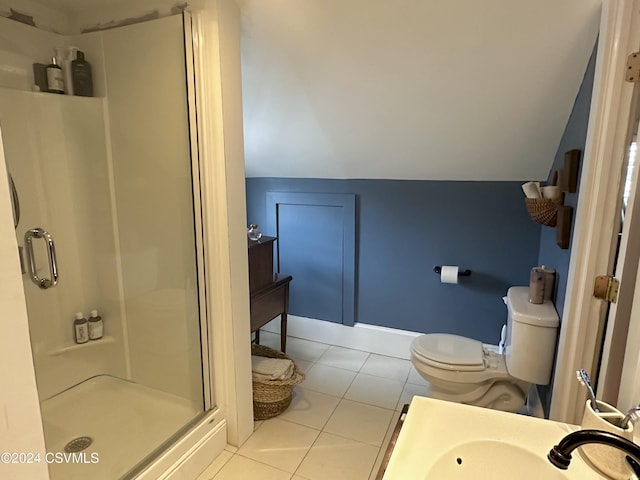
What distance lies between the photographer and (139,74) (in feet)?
6.15

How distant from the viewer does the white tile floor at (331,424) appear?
182cm

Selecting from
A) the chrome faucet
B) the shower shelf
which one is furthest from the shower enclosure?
the chrome faucet

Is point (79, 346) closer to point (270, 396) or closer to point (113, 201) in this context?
point (113, 201)

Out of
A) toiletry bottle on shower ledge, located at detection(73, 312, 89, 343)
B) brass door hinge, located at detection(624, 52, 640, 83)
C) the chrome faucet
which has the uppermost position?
brass door hinge, located at detection(624, 52, 640, 83)

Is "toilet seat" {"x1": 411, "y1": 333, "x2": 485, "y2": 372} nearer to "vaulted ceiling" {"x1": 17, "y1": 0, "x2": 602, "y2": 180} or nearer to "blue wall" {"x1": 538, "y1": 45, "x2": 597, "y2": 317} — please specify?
"blue wall" {"x1": 538, "y1": 45, "x2": 597, "y2": 317}

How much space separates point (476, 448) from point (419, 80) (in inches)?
61.5

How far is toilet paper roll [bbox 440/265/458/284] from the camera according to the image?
8.39 feet

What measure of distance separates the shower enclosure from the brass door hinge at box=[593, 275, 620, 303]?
5.24ft

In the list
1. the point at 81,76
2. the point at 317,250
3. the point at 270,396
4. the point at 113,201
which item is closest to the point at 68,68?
the point at 81,76

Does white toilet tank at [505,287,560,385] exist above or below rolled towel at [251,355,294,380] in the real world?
above

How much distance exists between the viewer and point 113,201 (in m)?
2.08

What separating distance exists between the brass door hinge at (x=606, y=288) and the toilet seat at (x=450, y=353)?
84 cm

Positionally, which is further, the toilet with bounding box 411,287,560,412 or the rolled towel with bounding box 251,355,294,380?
the rolled towel with bounding box 251,355,294,380

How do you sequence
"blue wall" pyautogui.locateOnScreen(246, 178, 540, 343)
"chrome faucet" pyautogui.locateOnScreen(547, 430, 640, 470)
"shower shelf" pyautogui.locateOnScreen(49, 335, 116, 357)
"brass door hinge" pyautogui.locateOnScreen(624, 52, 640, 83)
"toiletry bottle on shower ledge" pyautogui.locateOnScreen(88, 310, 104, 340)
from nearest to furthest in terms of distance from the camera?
1. "chrome faucet" pyautogui.locateOnScreen(547, 430, 640, 470)
2. "brass door hinge" pyautogui.locateOnScreen(624, 52, 640, 83)
3. "shower shelf" pyautogui.locateOnScreen(49, 335, 116, 357)
4. "toiletry bottle on shower ledge" pyautogui.locateOnScreen(88, 310, 104, 340)
5. "blue wall" pyautogui.locateOnScreen(246, 178, 540, 343)
